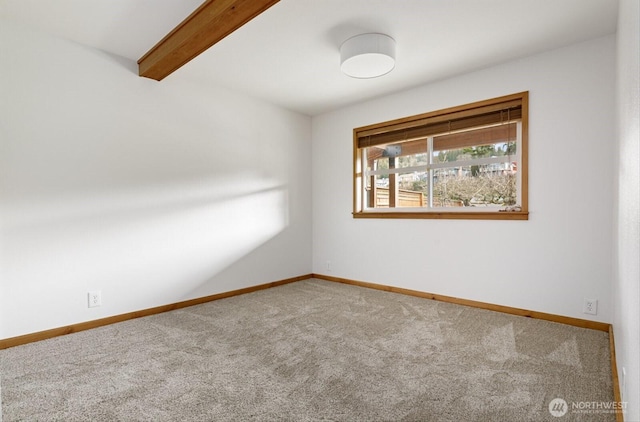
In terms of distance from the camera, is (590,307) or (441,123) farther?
(441,123)

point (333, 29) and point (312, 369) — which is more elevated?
point (333, 29)

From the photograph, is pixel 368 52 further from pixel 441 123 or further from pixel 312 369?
pixel 312 369

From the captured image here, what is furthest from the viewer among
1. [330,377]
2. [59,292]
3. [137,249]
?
[137,249]

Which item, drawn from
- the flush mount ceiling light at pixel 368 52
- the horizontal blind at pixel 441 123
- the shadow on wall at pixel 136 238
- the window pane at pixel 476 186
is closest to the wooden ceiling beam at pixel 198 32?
the flush mount ceiling light at pixel 368 52

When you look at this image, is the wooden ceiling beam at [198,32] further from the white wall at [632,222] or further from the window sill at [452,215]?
the window sill at [452,215]

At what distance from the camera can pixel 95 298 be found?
2.71 metres

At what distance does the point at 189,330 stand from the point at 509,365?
2.32 m

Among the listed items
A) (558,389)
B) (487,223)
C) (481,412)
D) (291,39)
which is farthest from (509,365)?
(291,39)

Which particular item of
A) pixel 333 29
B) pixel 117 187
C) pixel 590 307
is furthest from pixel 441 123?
pixel 117 187

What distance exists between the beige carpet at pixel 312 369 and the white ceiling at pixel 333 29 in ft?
7.73

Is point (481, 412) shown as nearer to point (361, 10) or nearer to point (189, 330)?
point (189, 330)

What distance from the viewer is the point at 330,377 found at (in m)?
1.86

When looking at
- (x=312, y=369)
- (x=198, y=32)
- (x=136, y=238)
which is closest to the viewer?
(x=312, y=369)

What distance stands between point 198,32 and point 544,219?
317 cm
